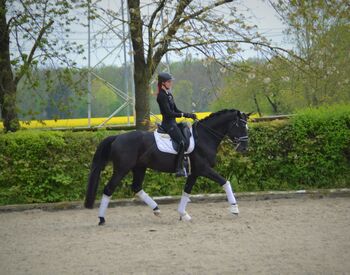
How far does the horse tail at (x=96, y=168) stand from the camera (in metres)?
9.94

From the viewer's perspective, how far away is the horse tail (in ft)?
32.6

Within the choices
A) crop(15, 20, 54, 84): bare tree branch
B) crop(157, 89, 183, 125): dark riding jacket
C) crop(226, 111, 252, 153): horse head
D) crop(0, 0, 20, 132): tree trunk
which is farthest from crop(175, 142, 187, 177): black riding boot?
crop(0, 0, 20, 132): tree trunk

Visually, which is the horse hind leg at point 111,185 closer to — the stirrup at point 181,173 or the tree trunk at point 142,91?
the stirrup at point 181,173

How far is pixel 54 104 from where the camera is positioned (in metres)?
15.1

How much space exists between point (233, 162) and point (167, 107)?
375 centimetres

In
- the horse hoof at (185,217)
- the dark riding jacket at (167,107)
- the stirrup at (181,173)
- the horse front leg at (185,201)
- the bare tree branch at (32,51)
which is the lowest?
A: the horse hoof at (185,217)

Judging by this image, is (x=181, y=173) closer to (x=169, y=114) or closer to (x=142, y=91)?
(x=169, y=114)

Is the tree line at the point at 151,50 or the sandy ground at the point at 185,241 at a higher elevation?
the tree line at the point at 151,50

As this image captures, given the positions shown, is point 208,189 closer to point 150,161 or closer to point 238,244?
point 150,161

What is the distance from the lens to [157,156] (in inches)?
389

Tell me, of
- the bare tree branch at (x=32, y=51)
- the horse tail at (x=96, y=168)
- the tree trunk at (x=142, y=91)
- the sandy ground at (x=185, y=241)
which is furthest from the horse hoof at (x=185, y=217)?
the bare tree branch at (x=32, y=51)

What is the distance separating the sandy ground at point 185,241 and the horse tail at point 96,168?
0.53 meters

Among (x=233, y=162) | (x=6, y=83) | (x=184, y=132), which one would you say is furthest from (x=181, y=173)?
(x=6, y=83)

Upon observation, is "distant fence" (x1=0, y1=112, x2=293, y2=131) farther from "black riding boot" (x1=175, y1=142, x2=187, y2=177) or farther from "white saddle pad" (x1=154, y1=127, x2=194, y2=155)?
"black riding boot" (x1=175, y1=142, x2=187, y2=177)
